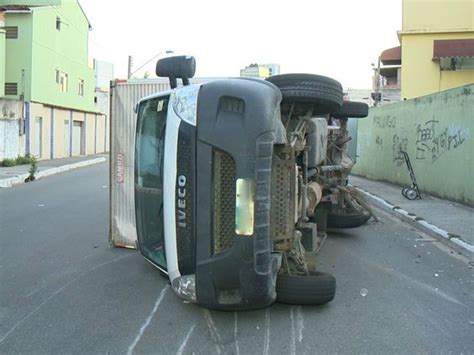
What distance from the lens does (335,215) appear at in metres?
8.88

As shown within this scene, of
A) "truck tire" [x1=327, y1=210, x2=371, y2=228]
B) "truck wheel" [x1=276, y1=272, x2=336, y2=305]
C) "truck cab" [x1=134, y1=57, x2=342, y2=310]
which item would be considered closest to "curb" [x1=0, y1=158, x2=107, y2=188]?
"truck tire" [x1=327, y1=210, x2=371, y2=228]

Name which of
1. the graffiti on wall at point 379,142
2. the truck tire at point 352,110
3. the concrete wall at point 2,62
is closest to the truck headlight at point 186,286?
the truck tire at point 352,110

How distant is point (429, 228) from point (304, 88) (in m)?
5.24

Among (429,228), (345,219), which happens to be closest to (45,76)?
(345,219)

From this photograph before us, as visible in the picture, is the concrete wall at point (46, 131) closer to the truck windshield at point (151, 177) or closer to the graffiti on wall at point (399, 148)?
the graffiti on wall at point (399, 148)

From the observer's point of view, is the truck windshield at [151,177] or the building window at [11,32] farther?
the building window at [11,32]

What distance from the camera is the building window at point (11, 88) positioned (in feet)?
96.3

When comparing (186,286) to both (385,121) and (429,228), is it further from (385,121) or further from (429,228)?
(385,121)

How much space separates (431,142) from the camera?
14.3 m

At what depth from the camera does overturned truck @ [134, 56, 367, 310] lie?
13.6 feet

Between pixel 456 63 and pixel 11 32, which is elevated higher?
Result: pixel 11 32

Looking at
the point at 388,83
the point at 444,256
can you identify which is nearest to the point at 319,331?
the point at 444,256

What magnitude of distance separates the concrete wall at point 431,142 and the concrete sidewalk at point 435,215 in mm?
521

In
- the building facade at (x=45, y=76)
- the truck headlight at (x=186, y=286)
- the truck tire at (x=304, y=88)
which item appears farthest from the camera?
the building facade at (x=45, y=76)
